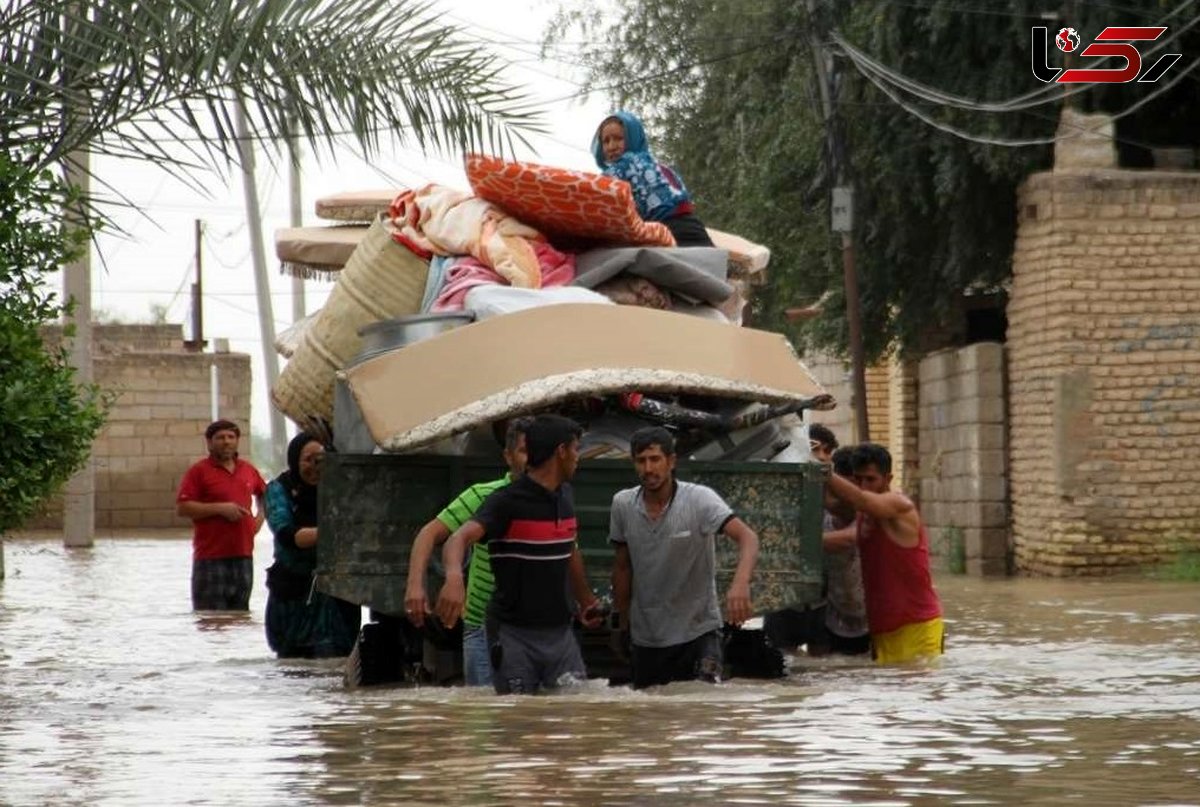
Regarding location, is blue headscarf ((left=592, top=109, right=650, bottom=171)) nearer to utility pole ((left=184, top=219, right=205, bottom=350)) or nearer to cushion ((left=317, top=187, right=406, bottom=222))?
cushion ((left=317, top=187, right=406, bottom=222))

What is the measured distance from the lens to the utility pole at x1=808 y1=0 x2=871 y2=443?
25891 mm

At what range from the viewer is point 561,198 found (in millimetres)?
Result: 12453

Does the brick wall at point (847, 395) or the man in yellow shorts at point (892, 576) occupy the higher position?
the brick wall at point (847, 395)

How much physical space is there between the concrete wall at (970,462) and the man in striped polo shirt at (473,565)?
14536 mm

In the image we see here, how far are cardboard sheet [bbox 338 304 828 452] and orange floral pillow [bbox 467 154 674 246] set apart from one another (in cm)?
89

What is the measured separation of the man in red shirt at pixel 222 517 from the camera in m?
16.9

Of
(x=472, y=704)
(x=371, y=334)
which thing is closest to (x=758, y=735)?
(x=472, y=704)

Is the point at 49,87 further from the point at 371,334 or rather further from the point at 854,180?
the point at 854,180

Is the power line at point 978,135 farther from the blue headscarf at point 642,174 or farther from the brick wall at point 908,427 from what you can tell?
the blue headscarf at point 642,174

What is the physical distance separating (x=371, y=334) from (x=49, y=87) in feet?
6.35

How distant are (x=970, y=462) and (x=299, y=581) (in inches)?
505

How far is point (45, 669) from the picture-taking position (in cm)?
1345

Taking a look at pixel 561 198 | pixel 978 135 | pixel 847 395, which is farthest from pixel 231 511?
pixel 847 395

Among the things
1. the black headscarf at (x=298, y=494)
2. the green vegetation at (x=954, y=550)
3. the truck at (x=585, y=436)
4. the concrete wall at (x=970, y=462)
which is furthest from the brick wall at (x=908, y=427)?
the truck at (x=585, y=436)
